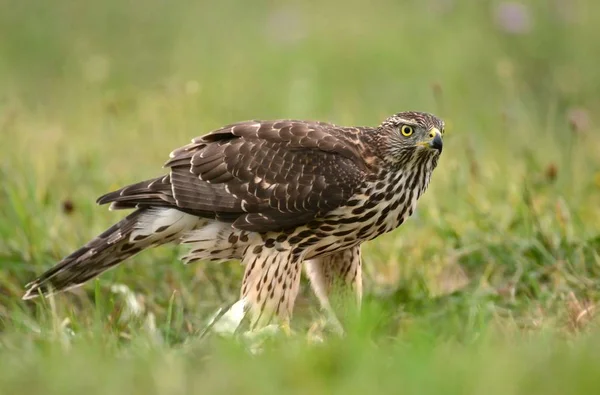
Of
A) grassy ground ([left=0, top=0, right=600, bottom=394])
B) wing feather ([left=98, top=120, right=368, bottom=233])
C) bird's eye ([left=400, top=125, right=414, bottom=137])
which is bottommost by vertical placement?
grassy ground ([left=0, top=0, right=600, bottom=394])

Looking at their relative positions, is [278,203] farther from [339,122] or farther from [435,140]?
[339,122]

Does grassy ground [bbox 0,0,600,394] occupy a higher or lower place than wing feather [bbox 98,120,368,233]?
→ lower

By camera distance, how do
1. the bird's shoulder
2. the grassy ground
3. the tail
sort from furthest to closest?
the tail, the bird's shoulder, the grassy ground

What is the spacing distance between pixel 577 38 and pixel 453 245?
18.7 feet

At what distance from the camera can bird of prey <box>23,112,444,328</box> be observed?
5.43 metres

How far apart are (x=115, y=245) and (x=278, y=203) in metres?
0.92

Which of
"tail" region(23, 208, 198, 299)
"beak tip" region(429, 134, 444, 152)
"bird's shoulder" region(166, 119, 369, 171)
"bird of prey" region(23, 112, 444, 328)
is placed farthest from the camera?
"tail" region(23, 208, 198, 299)

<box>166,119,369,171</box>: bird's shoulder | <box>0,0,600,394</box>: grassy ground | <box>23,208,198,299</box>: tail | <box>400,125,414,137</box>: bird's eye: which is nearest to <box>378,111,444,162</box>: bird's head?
<box>400,125,414,137</box>: bird's eye

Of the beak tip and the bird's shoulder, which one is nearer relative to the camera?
the beak tip

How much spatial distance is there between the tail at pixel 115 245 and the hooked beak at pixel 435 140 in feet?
4.18

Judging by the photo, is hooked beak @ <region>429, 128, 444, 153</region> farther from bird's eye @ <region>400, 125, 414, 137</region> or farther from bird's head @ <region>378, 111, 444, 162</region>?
bird's eye @ <region>400, 125, 414, 137</region>

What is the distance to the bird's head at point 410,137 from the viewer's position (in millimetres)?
5414

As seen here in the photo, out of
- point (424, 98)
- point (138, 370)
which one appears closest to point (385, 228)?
point (138, 370)

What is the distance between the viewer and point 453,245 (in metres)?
6.40
